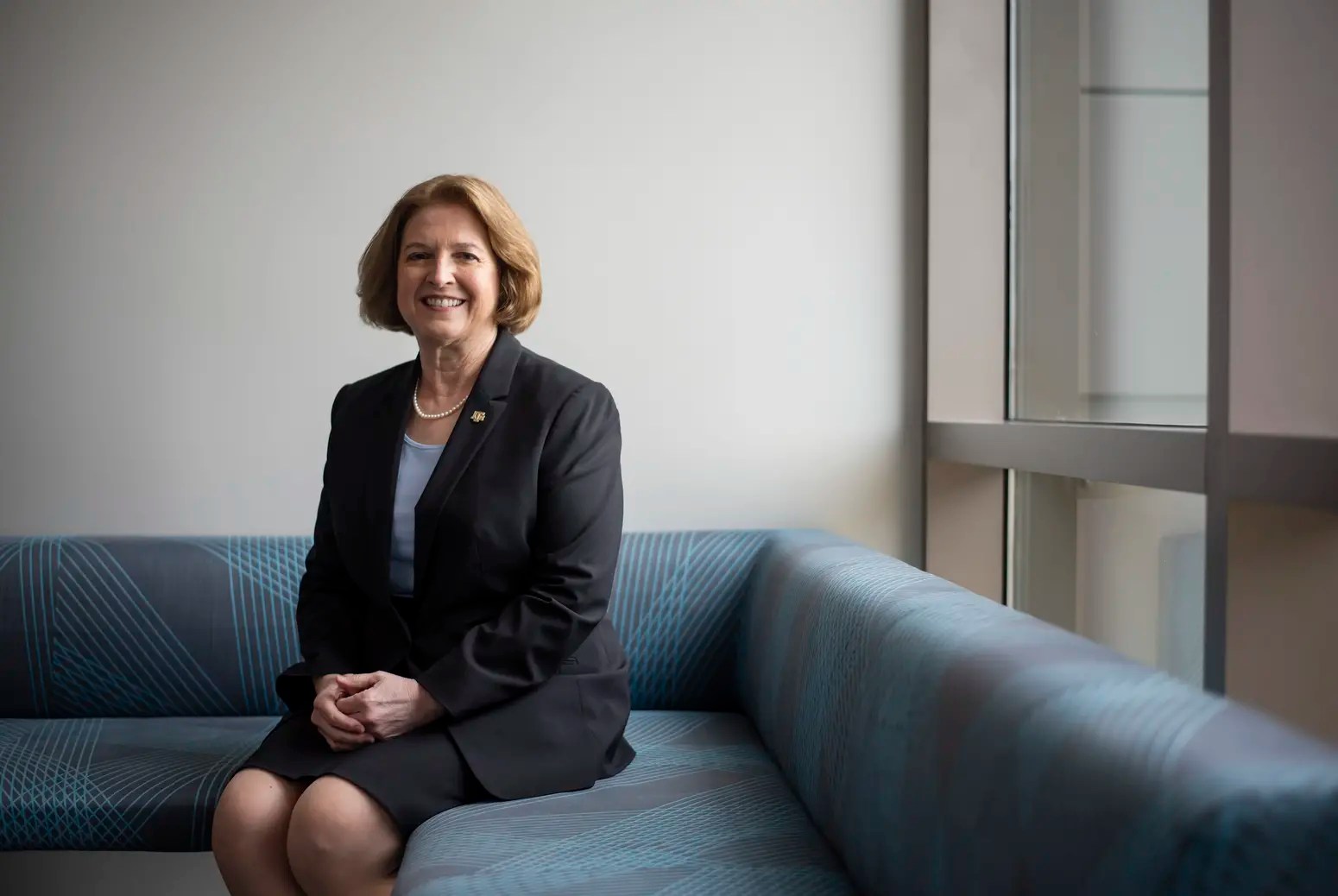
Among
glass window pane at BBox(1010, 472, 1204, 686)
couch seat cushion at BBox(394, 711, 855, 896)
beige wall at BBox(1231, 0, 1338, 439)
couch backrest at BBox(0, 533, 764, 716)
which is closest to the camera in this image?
beige wall at BBox(1231, 0, 1338, 439)

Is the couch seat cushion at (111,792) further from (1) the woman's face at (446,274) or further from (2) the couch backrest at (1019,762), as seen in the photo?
(2) the couch backrest at (1019,762)

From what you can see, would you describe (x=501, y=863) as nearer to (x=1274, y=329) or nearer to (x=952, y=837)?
(x=952, y=837)

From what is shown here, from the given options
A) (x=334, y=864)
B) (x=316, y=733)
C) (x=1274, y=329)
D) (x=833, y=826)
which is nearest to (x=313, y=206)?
(x=316, y=733)

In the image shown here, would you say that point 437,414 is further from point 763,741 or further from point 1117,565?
point 1117,565

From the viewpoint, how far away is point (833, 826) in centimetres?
168

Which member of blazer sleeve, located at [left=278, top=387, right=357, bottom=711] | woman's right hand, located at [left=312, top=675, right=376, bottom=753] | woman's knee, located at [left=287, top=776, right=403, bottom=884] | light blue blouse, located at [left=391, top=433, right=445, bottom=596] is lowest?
woman's knee, located at [left=287, top=776, right=403, bottom=884]

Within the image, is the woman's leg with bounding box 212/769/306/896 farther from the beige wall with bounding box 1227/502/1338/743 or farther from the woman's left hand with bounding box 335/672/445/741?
the beige wall with bounding box 1227/502/1338/743

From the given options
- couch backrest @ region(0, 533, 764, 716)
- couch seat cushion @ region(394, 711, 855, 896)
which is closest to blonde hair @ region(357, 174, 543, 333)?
couch backrest @ region(0, 533, 764, 716)

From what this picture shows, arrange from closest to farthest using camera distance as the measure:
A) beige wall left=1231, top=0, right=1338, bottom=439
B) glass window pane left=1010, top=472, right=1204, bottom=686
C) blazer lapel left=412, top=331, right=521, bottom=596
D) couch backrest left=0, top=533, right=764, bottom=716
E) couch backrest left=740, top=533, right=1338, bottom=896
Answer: couch backrest left=740, top=533, right=1338, bottom=896 → beige wall left=1231, top=0, right=1338, bottom=439 → glass window pane left=1010, top=472, right=1204, bottom=686 → blazer lapel left=412, top=331, right=521, bottom=596 → couch backrest left=0, top=533, right=764, bottom=716

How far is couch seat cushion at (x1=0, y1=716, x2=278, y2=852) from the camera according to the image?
207 centimetres

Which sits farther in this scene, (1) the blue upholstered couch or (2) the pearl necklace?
(2) the pearl necklace

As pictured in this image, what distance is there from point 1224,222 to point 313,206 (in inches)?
80.7

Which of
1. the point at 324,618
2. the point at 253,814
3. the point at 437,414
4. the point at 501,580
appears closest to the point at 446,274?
the point at 437,414

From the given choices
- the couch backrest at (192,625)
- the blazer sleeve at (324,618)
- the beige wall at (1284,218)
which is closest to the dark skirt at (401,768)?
the blazer sleeve at (324,618)
